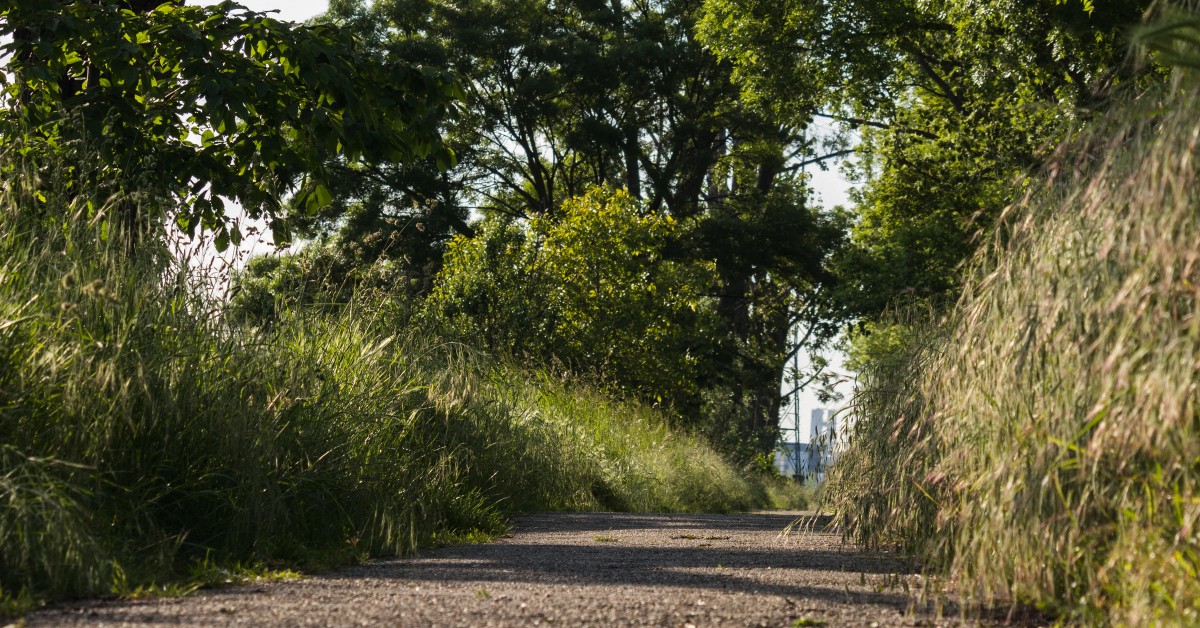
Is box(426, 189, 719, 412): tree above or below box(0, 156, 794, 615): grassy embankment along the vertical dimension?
above

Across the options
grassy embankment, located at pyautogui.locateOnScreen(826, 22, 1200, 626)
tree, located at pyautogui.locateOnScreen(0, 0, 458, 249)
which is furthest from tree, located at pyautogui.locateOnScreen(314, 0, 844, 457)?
grassy embankment, located at pyautogui.locateOnScreen(826, 22, 1200, 626)

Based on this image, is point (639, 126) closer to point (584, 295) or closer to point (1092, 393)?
point (584, 295)

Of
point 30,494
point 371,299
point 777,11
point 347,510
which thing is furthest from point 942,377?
point 777,11

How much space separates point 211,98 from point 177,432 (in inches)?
153

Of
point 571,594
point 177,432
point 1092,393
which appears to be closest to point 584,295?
point 177,432

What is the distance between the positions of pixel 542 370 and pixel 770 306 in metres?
20.5

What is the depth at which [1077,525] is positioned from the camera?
3891mm

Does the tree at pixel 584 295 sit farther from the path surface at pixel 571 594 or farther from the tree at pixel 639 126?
the path surface at pixel 571 594

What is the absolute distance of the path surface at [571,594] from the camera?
4.33 m

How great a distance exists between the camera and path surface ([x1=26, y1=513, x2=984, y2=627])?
14.2ft

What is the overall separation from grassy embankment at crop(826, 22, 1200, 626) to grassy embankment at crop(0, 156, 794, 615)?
3188 mm

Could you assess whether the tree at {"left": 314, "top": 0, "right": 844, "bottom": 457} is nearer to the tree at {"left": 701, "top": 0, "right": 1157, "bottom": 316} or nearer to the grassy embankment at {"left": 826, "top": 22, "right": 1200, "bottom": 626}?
the tree at {"left": 701, "top": 0, "right": 1157, "bottom": 316}

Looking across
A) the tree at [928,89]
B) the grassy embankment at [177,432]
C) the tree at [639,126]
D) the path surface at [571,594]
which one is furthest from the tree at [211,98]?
the tree at [639,126]

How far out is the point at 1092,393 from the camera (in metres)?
3.98
